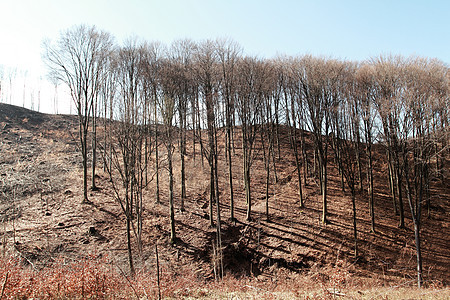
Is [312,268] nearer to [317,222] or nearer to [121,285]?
[317,222]

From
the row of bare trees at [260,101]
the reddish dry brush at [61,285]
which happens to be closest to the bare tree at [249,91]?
the row of bare trees at [260,101]

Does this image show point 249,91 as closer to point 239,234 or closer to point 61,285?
point 239,234

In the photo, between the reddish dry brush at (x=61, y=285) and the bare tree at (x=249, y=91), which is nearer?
the reddish dry brush at (x=61, y=285)

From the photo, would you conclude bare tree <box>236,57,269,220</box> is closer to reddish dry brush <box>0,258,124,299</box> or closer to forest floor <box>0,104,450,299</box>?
forest floor <box>0,104,450,299</box>

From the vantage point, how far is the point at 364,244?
627 inches

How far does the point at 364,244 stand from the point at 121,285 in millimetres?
14342

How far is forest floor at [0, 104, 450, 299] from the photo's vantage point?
45.0 feet

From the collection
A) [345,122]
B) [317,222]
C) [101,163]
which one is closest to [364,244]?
[317,222]

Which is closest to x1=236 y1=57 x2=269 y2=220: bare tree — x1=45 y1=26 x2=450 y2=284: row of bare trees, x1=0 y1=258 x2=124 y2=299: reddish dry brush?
x1=45 y1=26 x2=450 y2=284: row of bare trees

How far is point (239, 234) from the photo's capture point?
1733 centimetres

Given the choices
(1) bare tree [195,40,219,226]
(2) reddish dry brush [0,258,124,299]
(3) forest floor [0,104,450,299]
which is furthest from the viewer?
(1) bare tree [195,40,219,226]

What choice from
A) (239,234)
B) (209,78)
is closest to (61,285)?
(239,234)

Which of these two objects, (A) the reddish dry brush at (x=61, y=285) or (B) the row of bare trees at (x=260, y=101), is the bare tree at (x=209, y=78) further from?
(A) the reddish dry brush at (x=61, y=285)

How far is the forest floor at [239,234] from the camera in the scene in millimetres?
13703
